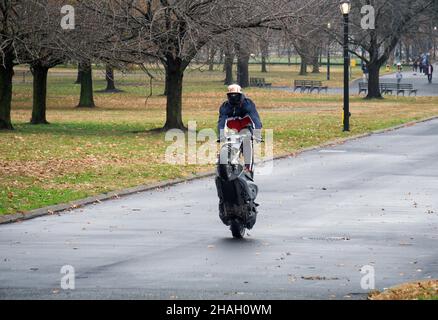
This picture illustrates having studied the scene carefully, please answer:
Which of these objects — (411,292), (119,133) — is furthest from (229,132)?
(119,133)

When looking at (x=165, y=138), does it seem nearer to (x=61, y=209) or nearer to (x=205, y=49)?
(x=205, y=49)

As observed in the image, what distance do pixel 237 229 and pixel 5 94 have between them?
80.9 feet

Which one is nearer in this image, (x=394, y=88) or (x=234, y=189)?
(x=234, y=189)

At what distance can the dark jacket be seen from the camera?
53.7ft

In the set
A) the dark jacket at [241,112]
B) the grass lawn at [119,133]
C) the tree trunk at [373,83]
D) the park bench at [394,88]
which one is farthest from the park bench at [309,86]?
the dark jacket at [241,112]

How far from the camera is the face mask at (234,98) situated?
16.2 meters

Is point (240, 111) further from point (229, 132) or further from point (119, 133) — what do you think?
point (119, 133)

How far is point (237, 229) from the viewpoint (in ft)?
52.0

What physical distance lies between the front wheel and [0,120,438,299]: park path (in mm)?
166

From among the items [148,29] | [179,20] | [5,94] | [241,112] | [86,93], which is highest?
[179,20]

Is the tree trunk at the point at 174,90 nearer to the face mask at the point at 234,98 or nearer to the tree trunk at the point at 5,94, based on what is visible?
the tree trunk at the point at 5,94

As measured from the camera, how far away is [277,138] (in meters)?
35.4

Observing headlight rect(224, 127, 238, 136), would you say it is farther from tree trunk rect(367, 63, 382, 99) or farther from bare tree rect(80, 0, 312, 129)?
tree trunk rect(367, 63, 382, 99)
